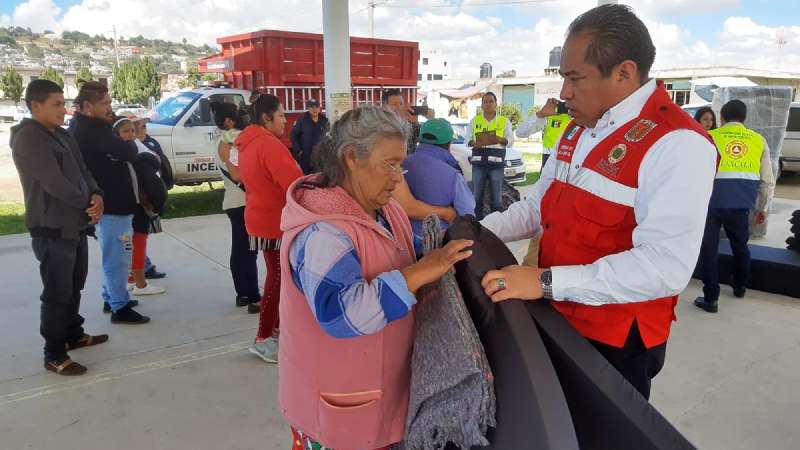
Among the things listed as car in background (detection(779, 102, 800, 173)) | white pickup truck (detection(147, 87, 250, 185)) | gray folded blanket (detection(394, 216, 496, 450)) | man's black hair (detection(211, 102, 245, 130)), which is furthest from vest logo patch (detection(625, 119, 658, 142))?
car in background (detection(779, 102, 800, 173))

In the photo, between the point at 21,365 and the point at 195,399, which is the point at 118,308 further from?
the point at 195,399

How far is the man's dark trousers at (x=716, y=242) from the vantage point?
4.37 metres

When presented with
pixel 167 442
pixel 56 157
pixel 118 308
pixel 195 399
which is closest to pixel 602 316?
pixel 167 442

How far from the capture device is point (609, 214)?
1.34 m

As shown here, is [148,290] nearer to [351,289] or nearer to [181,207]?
[351,289]

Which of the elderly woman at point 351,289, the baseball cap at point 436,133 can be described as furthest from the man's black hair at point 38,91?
the elderly woman at point 351,289

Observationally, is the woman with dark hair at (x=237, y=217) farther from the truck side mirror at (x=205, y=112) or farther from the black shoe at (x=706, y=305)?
the truck side mirror at (x=205, y=112)

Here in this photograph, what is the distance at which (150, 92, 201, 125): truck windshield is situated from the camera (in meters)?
9.05

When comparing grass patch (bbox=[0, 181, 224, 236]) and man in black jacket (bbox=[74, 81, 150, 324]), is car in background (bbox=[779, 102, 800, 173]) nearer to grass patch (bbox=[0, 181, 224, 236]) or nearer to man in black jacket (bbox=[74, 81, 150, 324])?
grass patch (bbox=[0, 181, 224, 236])

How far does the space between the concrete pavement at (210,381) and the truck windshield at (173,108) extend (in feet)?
15.7

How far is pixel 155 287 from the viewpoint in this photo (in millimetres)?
4812

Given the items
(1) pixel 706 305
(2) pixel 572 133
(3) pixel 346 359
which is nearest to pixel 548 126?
(1) pixel 706 305

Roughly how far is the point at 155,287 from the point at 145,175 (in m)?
1.12

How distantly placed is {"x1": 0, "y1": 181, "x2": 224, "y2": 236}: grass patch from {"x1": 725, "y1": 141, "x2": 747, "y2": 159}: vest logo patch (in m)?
6.74
